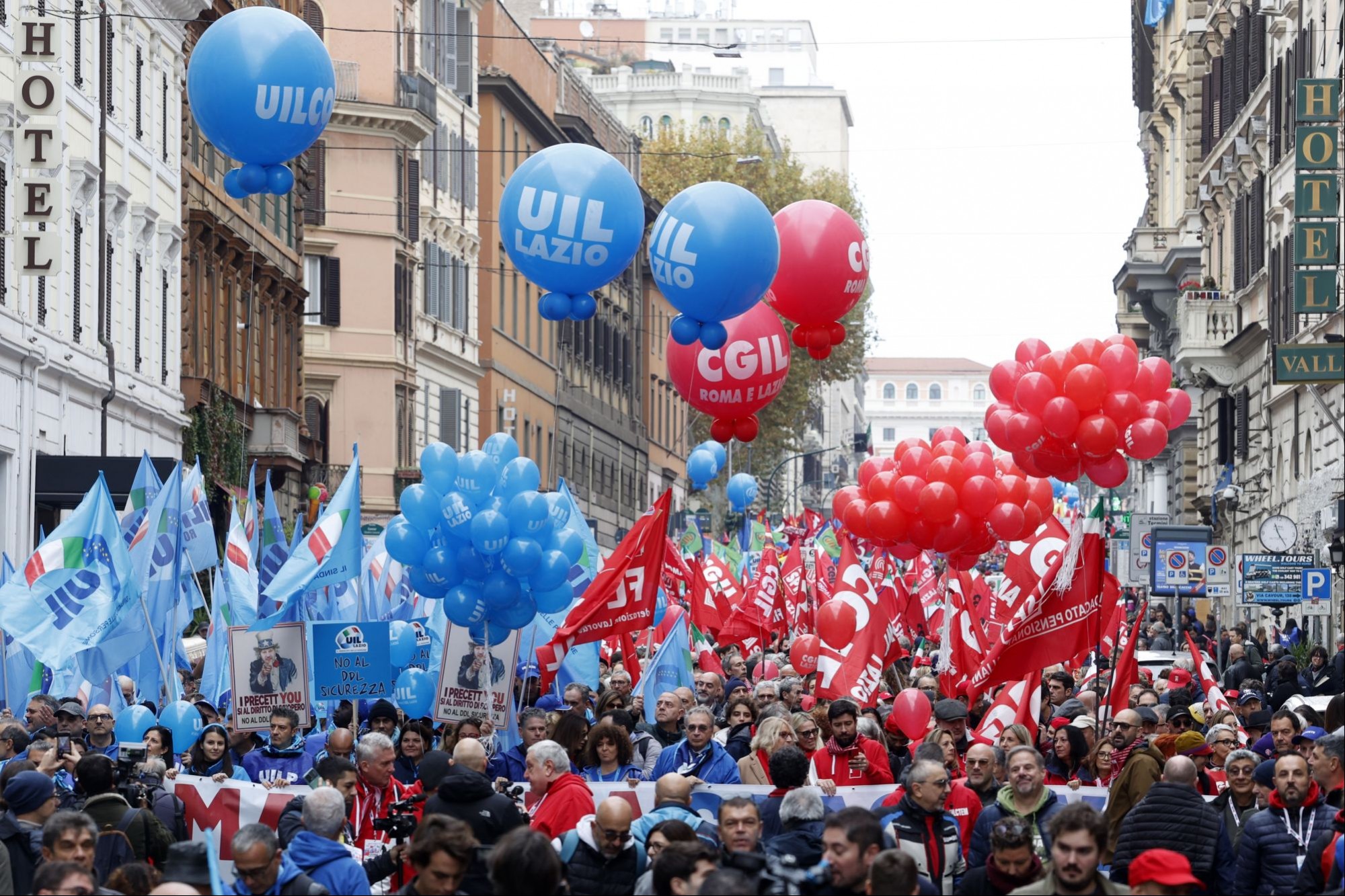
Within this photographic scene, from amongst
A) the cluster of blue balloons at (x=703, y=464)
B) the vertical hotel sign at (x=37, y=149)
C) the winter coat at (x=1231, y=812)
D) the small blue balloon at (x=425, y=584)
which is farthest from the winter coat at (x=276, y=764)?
the cluster of blue balloons at (x=703, y=464)

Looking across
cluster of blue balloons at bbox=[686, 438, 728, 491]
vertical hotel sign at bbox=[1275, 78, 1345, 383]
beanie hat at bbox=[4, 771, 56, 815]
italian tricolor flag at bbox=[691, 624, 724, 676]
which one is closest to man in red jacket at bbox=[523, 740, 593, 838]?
beanie hat at bbox=[4, 771, 56, 815]

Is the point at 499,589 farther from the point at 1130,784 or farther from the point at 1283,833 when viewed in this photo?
the point at 1283,833

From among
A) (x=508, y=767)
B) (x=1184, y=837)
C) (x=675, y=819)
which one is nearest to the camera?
(x=675, y=819)

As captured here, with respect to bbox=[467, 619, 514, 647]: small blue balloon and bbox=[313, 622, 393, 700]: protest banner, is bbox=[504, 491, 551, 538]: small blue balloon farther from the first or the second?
bbox=[313, 622, 393, 700]: protest banner

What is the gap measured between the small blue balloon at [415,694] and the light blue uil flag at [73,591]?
84.6 inches

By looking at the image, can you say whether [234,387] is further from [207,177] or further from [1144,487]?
[1144,487]

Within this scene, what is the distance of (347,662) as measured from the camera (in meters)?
17.3

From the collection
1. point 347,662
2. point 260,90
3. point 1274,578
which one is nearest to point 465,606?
point 347,662

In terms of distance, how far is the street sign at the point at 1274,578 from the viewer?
90.5 feet

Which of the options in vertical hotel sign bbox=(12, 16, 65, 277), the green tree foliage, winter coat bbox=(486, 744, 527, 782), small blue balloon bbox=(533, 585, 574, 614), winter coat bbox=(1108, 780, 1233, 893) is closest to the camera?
winter coat bbox=(1108, 780, 1233, 893)

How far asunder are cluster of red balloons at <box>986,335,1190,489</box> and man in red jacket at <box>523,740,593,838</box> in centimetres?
784

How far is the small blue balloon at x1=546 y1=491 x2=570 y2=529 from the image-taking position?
1888 centimetres

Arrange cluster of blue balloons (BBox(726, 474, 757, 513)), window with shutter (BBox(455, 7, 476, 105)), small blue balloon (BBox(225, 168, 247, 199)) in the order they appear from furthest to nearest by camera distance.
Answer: cluster of blue balloons (BBox(726, 474, 757, 513))
window with shutter (BBox(455, 7, 476, 105))
small blue balloon (BBox(225, 168, 247, 199))

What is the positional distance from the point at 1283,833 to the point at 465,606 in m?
8.67
